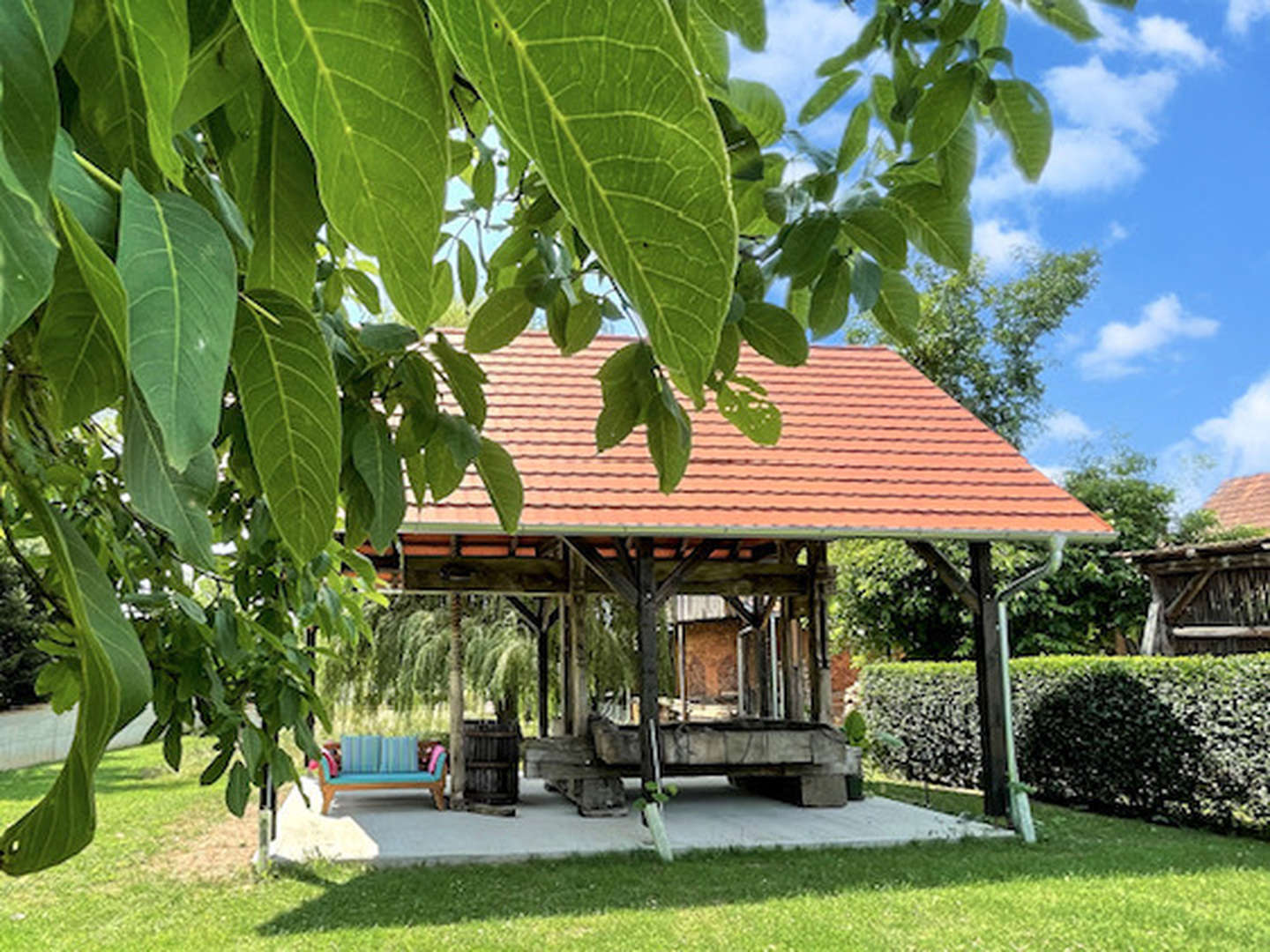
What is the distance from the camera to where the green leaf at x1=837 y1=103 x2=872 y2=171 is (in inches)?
43.4

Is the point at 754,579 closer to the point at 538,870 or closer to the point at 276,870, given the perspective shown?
the point at 538,870

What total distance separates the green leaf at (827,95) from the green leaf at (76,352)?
0.85 meters

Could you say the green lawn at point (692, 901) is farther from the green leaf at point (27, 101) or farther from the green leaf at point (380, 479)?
the green leaf at point (27, 101)

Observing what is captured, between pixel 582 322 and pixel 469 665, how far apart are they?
11.6 metres

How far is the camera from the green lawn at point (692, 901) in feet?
17.3

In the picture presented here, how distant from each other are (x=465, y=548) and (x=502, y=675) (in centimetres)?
212

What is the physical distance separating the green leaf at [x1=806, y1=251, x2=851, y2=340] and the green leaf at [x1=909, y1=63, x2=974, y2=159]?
0.20m

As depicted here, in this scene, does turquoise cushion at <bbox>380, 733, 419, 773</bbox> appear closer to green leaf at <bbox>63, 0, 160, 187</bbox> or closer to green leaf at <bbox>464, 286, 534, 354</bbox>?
green leaf at <bbox>464, 286, 534, 354</bbox>

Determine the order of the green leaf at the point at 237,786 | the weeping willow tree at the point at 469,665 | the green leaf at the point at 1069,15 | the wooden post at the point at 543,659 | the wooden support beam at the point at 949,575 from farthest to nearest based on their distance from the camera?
the weeping willow tree at the point at 469,665, the wooden post at the point at 543,659, the wooden support beam at the point at 949,575, the green leaf at the point at 237,786, the green leaf at the point at 1069,15

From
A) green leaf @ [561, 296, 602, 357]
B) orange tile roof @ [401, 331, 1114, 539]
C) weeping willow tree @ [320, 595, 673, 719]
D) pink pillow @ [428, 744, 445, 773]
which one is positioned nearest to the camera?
green leaf @ [561, 296, 602, 357]

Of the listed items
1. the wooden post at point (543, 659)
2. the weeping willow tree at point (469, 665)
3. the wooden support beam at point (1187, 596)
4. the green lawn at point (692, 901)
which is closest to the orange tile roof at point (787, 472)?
the green lawn at point (692, 901)

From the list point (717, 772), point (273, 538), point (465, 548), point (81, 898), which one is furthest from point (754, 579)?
point (273, 538)

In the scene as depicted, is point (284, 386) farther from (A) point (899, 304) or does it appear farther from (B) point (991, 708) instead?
(B) point (991, 708)

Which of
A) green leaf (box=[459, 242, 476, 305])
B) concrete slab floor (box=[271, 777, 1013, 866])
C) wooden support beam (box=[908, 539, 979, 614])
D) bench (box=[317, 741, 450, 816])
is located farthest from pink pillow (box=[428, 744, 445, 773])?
green leaf (box=[459, 242, 476, 305])
